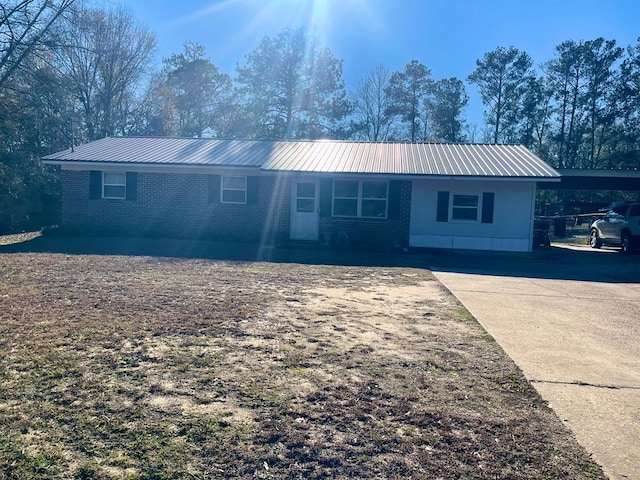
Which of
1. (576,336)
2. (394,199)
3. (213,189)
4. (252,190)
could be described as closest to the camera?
(576,336)

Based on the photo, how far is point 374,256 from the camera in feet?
46.8

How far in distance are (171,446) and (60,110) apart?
31.4 meters

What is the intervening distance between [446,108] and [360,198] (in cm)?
2654

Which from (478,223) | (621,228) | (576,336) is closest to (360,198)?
(478,223)

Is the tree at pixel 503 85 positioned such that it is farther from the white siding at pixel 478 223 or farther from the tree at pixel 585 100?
the white siding at pixel 478 223

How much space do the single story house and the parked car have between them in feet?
14.4

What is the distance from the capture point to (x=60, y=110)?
29.1 m

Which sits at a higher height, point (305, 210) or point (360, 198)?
point (360, 198)

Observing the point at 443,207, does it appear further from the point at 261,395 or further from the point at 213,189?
the point at 261,395

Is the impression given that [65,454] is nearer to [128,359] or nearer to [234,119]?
[128,359]

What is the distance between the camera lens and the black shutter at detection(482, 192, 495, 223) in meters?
15.9

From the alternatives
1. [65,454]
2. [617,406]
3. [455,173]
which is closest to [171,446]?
[65,454]

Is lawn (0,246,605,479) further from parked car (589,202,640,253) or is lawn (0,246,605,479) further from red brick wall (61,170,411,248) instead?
parked car (589,202,640,253)

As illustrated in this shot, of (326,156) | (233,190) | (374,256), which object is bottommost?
(374,256)
